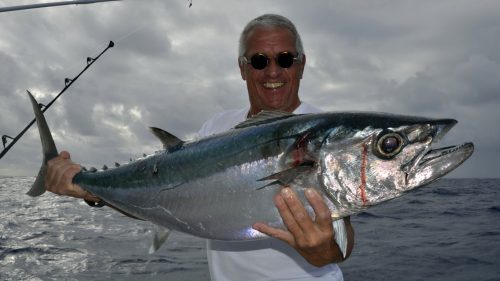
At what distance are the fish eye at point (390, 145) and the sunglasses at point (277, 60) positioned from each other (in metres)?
1.65

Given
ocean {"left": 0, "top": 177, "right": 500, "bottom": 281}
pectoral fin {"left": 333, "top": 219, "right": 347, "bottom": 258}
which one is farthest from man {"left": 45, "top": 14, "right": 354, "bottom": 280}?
ocean {"left": 0, "top": 177, "right": 500, "bottom": 281}

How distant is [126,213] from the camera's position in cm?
406

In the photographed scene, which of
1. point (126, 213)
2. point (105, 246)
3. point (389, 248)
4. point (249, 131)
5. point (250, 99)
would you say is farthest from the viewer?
point (105, 246)

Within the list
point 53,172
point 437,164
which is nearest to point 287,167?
point 437,164

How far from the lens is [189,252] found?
14.4 m

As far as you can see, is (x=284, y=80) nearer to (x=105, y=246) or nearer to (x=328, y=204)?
(x=328, y=204)

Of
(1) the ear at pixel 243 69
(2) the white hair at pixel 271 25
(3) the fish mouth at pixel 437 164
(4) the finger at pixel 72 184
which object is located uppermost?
(2) the white hair at pixel 271 25

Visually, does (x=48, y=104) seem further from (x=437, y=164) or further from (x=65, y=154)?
(x=437, y=164)

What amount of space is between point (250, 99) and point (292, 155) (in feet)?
5.62

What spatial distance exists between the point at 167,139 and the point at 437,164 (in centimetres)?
204

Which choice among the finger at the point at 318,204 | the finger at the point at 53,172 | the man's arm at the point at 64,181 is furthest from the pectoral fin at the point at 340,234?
the finger at the point at 53,172

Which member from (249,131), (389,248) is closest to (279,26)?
(249,131)

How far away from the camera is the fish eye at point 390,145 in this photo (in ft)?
8.78

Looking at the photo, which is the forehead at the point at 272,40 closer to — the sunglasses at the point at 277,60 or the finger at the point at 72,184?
the sunglasses at the point at 277,60
